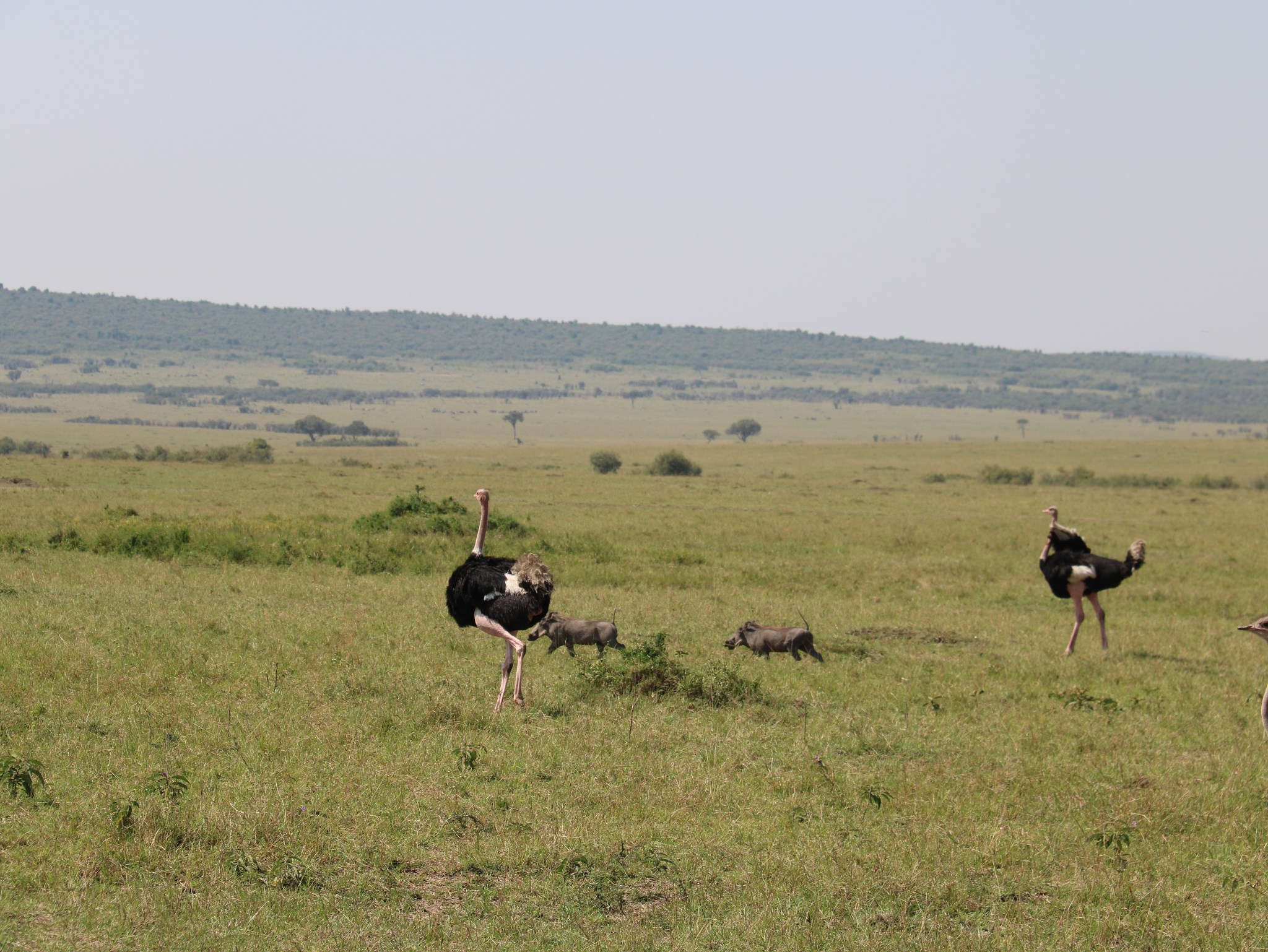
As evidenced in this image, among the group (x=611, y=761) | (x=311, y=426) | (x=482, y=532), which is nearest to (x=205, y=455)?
(x=311, y=426)

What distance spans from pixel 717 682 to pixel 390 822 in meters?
4.44

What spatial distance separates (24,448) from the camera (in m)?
65.4

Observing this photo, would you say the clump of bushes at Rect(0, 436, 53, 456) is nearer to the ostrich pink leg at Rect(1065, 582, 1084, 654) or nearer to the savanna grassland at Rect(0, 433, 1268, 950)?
the savanna grassland at Rect(0, 433, 1268, 950)

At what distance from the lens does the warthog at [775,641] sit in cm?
1274

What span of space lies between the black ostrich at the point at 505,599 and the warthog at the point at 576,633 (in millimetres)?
2532

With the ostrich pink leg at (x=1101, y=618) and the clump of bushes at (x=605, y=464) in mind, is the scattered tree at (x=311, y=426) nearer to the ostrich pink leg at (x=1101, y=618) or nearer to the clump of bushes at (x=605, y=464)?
the clump of bushes at (x=605, y=464)

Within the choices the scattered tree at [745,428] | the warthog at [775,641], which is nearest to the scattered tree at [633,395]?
the scattered tree at [745,428]

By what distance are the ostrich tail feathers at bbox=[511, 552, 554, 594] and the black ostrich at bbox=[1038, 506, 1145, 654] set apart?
24.6ft

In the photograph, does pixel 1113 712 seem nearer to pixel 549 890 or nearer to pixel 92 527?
pixel 549 890

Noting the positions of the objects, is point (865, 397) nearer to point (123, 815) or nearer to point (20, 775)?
point (20, 775)

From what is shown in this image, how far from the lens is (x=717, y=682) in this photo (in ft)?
35.1

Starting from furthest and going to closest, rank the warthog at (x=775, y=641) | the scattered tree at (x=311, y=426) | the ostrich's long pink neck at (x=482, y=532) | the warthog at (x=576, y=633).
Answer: the scattered tree at (x=311, y=426)
the warthog at (x=775, y=641)
the warthog at (x=576, y=633)
the ostrich's long pink neck at (x=482, y=532)

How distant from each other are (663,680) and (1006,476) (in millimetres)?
43713

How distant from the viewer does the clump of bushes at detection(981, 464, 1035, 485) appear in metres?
50.7
